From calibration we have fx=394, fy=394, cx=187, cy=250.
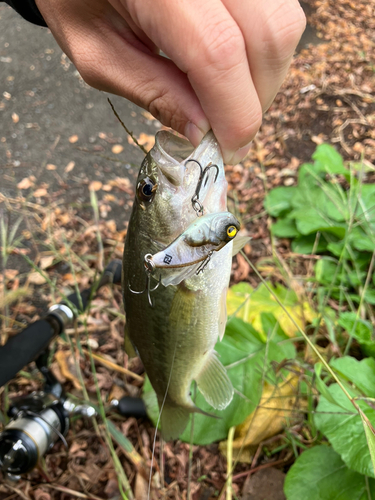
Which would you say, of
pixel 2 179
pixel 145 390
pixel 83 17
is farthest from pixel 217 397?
pixel 2 179

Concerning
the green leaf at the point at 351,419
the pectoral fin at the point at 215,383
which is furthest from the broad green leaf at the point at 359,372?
the pectoral fin at the point at 215,383

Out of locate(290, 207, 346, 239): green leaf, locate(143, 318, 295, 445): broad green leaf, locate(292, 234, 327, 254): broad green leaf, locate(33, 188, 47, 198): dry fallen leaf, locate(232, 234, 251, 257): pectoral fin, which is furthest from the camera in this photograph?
locate(33, 188, 47, 198): dry fallen leaf

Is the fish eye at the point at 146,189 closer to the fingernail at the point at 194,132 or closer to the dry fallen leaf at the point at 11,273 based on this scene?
the fingernail at the point at 194,132

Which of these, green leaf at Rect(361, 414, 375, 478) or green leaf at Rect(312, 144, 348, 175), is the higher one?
green leaf at Rect(361, 414, 375, 478)

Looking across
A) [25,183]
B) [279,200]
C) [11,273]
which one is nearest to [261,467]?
[279,200]

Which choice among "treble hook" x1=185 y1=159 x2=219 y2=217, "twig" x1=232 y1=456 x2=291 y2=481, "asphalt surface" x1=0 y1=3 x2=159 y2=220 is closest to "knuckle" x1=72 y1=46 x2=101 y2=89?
"treble hook" x1=185 y1=159 x2=219 y2=217

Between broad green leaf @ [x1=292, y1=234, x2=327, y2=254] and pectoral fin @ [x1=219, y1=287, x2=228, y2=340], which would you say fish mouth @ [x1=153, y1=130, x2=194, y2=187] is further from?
broad green leaf @ [x1=292, y1=234, x2=327, y2=254]

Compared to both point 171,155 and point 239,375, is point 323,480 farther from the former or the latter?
point 171,155
